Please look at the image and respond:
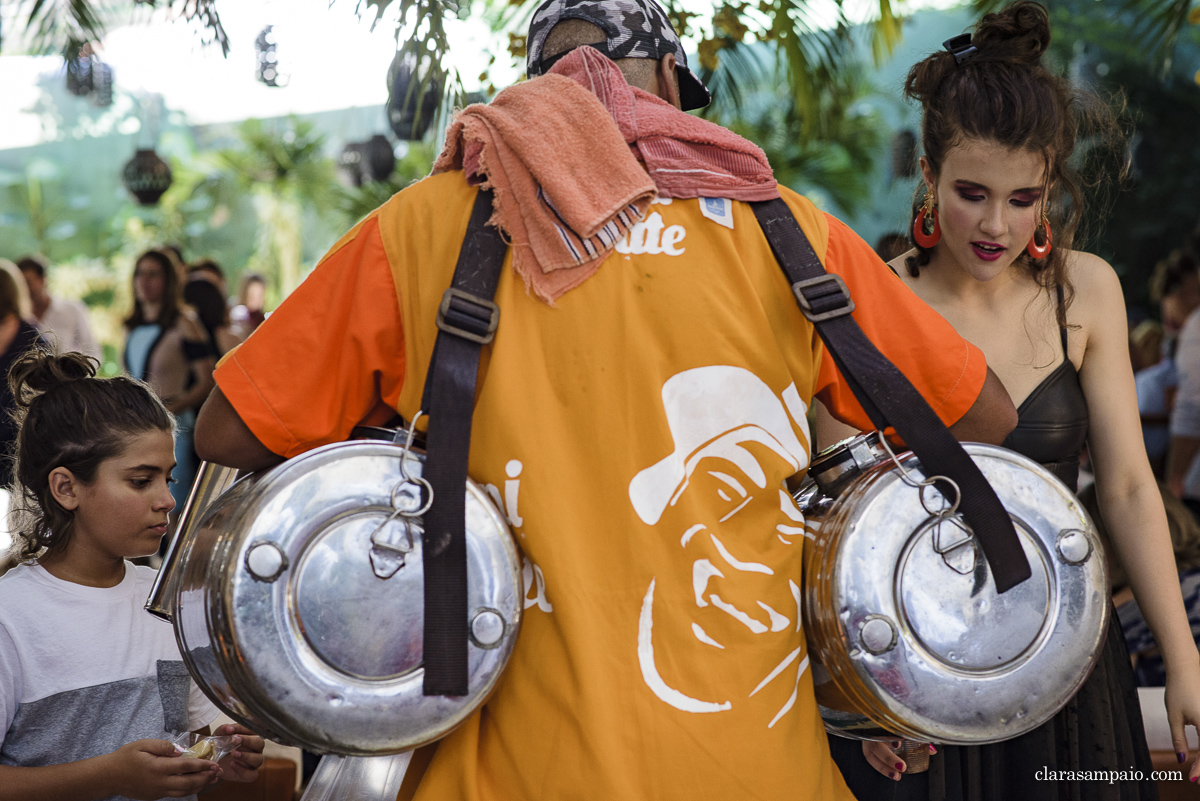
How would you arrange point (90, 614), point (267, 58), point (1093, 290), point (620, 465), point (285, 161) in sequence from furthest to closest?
1. point (285, 161)
2. point (267, 58)
3. point (1093, 290)
4. point (90, 614)
5. point (620, 465)

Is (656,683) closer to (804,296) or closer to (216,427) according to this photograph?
(804,296)

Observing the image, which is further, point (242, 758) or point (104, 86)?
point (104, 86)

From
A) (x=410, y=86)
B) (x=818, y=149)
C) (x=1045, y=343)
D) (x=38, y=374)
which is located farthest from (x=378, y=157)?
(x=1045, y=343)

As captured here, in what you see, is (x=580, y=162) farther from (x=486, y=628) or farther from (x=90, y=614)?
(x=90, y=614)

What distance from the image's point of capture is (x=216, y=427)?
1.22 metres

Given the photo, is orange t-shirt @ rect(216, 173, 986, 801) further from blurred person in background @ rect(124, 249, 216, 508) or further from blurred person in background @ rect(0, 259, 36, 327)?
blurred person in background @ rect(124, 249, 216, 508)

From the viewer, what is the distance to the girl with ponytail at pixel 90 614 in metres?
1.55

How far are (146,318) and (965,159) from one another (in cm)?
436

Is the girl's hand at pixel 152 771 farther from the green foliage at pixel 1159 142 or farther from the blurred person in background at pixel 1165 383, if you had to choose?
the green foliage at pixel 1159 142

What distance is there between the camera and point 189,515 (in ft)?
4.41

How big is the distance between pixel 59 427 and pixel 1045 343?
5.54 ft

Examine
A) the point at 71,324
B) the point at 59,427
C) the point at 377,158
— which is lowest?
the point at 71,324

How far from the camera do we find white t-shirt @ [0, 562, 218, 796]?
1.63 meters

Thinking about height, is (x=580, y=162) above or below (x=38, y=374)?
above
